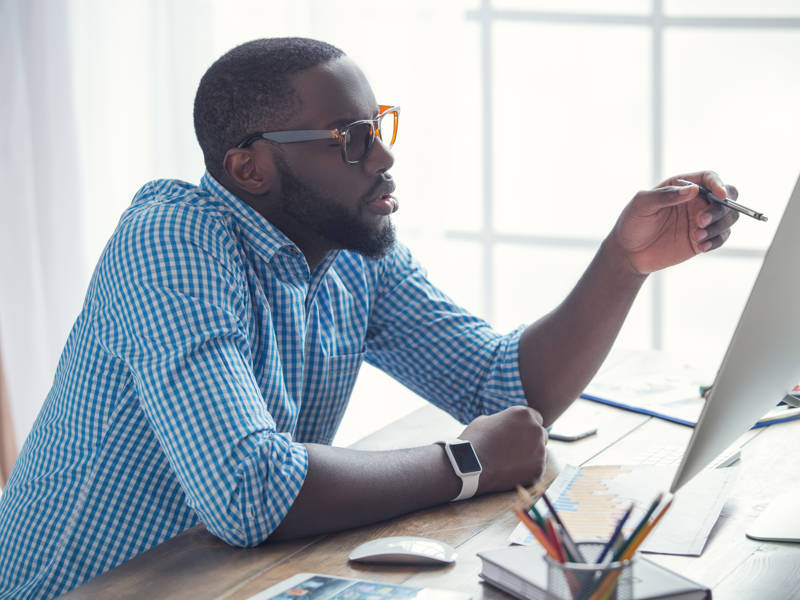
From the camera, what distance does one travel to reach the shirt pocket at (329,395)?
1424 mm

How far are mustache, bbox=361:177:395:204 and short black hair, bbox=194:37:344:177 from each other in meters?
0.16

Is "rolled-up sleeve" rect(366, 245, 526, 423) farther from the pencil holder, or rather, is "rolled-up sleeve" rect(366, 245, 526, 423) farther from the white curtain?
the white curtain

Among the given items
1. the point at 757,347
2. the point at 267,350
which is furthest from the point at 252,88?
the point at 757,347

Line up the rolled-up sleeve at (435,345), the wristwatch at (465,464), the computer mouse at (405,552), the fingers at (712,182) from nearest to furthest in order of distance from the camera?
the computer mouse at (405,552), the wristwatch at (465,464), the fingers at (712,182), the rolled-up sleeve at (435,345)

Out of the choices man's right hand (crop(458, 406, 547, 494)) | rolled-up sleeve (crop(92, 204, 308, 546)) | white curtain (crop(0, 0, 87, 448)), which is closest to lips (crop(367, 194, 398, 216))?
rolled-up sleeve (crop(92, 204, 308, 546))

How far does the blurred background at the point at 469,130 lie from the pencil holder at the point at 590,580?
6.87 feet

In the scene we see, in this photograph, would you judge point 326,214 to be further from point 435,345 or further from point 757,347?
point 757,347

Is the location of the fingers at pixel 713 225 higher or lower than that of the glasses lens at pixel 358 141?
lower

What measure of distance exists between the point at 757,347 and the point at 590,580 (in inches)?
10.2

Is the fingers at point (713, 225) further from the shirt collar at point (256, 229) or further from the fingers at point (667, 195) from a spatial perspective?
the shirt collar at point (256, 229)

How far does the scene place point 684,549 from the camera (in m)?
0.95

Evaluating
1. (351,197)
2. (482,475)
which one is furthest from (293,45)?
(482,475)

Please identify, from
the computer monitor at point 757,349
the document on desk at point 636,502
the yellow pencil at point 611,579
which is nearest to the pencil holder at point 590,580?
the yellow pencil at point 611,579

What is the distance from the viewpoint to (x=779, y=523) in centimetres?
100
